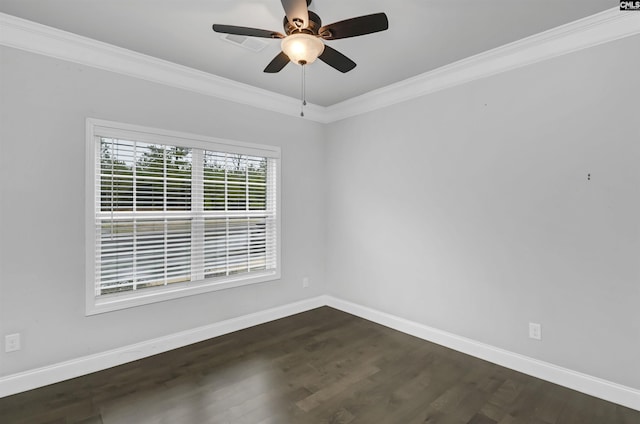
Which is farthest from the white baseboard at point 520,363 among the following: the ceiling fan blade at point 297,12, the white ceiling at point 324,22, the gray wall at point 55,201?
the ceiling fan blade at point 297,12

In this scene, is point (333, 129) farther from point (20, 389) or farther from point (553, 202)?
point (20, 389)

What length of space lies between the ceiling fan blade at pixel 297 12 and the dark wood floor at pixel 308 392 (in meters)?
2.53

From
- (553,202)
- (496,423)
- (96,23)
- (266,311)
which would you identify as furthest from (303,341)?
(96,23)

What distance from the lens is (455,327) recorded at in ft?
10.6

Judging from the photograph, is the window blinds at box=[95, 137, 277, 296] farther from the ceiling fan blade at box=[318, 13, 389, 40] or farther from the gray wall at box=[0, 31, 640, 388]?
the ceiling fan blade at box=[318, 13, 389, 40]

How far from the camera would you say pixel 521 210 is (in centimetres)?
280

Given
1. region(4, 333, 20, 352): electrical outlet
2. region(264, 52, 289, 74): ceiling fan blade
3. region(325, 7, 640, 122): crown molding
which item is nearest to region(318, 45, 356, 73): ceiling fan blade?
region(264, 52, 289, 74): ceiling fan blade

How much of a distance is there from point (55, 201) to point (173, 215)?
93 cm

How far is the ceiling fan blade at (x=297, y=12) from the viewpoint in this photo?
1697mm

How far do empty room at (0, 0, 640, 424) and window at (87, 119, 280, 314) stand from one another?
0.02m

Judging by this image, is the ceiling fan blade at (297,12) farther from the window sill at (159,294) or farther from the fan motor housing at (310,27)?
the window sill at (159,294)

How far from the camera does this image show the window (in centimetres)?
284

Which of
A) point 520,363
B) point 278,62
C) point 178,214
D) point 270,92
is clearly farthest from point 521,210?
point 178,214

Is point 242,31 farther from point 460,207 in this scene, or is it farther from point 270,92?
point 460,207
